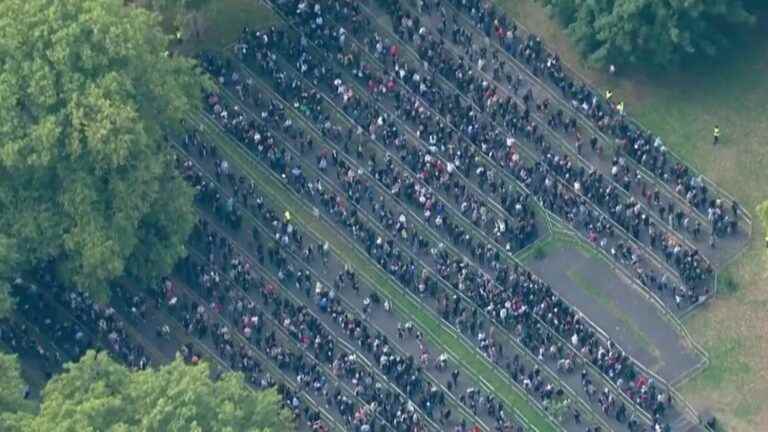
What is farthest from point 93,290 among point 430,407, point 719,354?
point 719,354

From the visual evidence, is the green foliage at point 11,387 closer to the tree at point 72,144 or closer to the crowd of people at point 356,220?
the tree at point 72,144

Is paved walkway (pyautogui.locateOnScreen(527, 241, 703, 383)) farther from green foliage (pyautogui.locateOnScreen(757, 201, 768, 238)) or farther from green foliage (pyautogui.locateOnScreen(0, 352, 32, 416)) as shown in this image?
green foliage (pyautogui.locateOnScreen(0, 352, 32, 416))

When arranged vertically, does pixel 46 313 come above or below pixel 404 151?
below

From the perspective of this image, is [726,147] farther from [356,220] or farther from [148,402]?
[148,402]

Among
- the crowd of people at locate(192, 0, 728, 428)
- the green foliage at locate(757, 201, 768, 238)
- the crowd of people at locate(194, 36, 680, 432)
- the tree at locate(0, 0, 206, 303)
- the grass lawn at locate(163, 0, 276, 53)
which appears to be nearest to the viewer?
the green foliage at locate(757, 201, 768, 238)

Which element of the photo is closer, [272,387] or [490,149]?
[272,387]

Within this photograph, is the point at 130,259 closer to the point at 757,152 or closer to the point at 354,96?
the point at 354,96

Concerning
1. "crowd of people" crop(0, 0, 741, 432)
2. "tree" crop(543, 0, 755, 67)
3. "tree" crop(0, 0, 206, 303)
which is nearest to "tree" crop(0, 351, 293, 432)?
"crowd of people" crop(0, 0, 741, 432)
